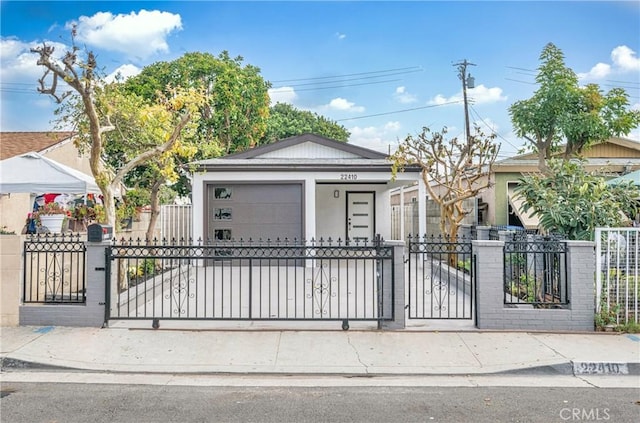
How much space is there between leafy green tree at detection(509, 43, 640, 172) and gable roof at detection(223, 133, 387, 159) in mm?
4709

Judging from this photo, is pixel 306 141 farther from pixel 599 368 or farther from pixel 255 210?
pixel 599 368

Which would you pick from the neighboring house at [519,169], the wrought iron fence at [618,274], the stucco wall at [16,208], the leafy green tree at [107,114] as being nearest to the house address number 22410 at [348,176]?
the leafy green tree at [107,114]

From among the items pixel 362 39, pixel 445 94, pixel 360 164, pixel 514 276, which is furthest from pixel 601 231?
pixel 445 94

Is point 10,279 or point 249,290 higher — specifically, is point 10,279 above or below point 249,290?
above

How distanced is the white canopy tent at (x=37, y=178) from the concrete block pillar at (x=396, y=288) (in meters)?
6.59

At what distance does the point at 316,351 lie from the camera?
6.10 m

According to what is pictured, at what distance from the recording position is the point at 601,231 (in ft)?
23.5

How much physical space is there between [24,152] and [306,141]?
1083 cm

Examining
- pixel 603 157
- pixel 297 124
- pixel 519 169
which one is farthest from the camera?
pixel 297 124

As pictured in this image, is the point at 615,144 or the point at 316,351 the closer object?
the point at 316,351

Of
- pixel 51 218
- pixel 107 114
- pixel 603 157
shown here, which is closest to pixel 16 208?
pixel 51 218

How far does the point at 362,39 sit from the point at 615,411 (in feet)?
50.8

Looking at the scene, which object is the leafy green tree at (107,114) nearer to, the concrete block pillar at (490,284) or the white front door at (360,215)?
the concrete block pillar at (490,284)

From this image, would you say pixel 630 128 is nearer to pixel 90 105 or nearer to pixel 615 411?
pixel 615 411
